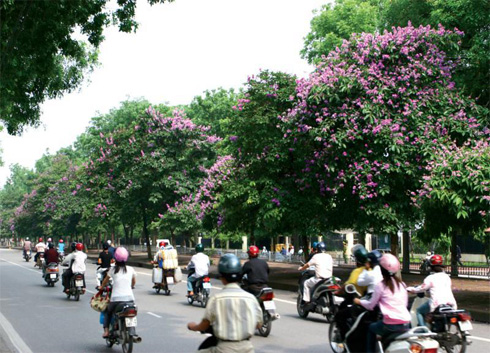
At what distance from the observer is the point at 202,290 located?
51.5ft

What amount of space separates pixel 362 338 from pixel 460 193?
26.5 feet

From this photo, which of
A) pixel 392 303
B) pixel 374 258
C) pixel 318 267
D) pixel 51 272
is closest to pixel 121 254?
pixel 374 258

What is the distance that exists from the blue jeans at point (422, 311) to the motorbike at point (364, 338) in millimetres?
1281

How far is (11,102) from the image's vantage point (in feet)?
50.3

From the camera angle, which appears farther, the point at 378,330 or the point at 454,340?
the point at 454,340

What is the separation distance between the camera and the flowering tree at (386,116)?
718 inches

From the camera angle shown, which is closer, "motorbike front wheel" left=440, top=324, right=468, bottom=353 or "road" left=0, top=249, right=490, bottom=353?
"motorbike front wheel" left=440, top=324, right=468, bottom=353

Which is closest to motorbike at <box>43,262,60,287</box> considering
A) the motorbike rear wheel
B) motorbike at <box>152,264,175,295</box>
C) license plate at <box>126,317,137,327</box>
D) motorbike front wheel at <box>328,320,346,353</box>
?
motorbike at <box>152,264,175,295</box>

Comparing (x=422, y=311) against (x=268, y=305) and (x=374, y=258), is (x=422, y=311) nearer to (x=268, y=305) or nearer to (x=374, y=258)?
(x=374, y=258)

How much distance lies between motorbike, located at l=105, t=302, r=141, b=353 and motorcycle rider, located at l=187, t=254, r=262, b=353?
4.44 meters

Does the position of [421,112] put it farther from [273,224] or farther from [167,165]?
[167,165]

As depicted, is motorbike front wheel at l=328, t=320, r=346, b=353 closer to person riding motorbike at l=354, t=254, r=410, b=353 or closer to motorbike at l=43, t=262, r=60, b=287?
person riding motorbike at l=354, t=254, r=410, b=353

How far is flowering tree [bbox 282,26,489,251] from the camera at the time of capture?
1823 cm

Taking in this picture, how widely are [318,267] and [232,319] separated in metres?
7.94
